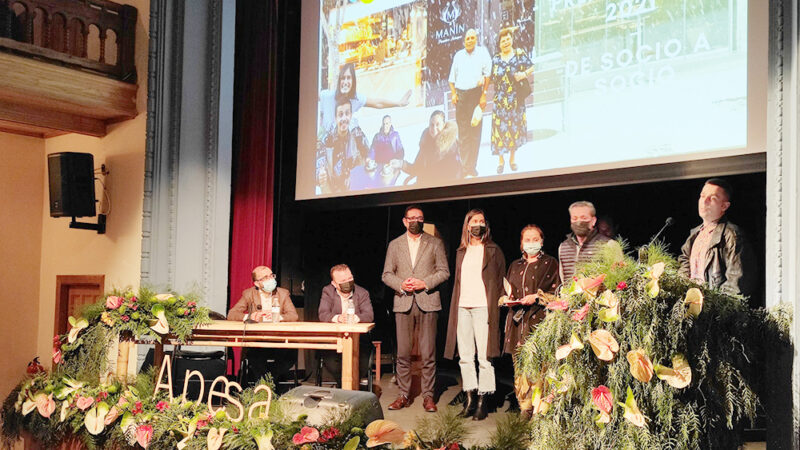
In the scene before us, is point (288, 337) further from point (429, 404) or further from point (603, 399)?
Answer: point (603, 399)

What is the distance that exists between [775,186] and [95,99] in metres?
5.20

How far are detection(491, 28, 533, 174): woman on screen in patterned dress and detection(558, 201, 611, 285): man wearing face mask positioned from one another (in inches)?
27.2

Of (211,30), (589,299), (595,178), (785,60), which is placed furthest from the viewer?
(211,30)

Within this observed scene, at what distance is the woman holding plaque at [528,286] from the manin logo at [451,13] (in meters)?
Answer: 1.71

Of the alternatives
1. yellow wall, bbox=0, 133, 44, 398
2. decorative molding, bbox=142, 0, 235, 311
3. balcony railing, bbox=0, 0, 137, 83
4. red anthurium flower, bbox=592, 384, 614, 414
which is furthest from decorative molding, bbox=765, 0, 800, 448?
yellow wall, bbox=0, 133, 44, 398

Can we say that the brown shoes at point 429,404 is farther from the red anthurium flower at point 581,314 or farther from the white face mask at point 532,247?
the red anthurium flower at point 581,314

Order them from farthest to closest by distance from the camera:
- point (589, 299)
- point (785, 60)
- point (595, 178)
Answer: point (595, 178), point (785, 60), point (589, 299)

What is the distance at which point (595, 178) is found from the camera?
521cm

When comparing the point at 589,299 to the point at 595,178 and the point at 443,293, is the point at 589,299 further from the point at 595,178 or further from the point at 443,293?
the point at 443,293

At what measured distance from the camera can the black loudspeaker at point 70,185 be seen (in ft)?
22.2

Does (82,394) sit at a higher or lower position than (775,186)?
lower

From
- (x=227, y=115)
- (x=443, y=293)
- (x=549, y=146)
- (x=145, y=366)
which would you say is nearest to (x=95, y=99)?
(x=227, y=115)

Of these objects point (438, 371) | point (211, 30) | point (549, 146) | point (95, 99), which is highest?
point (211, 30)

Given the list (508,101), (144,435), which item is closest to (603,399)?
(144,435)
